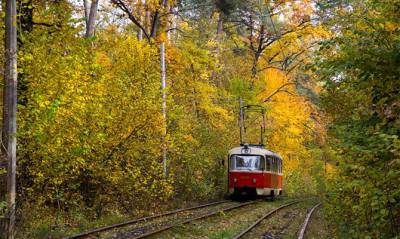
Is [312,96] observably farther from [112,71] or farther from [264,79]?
[112,71]

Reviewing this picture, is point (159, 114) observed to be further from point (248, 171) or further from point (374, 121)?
point (248, 171)

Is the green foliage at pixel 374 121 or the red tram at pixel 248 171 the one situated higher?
the green foliage at pixel 374 121

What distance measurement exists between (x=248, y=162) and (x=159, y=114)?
10.6 metres

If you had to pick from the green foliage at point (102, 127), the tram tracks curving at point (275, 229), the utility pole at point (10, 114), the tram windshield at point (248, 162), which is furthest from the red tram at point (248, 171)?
the utility pole at point (10, 114)

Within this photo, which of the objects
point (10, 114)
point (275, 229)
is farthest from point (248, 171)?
point (10, 114)

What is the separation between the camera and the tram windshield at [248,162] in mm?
25469

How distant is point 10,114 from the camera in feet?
33.1

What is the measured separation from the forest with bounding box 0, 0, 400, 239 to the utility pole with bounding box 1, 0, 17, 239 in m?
0.03

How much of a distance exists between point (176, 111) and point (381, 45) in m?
11.8

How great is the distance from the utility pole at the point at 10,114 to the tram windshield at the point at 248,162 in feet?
53.8

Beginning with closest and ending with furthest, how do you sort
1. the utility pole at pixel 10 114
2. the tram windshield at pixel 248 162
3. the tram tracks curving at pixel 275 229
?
the utility pole at pixel 10 114, the tram tracks curving at pixel 275 229, the tram windshield at pixel 248 162

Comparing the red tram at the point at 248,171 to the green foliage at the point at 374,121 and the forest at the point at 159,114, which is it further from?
the green foliage at the point at 374,121

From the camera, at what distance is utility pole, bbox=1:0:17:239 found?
9.92 meters

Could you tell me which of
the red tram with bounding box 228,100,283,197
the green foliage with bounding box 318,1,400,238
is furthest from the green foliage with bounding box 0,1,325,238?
the green foliage with bounding box 318,1,400,238
